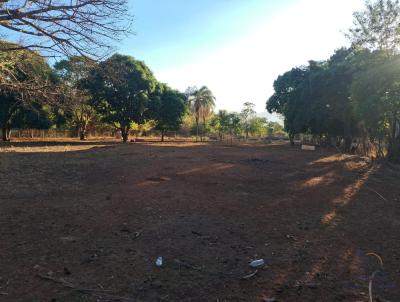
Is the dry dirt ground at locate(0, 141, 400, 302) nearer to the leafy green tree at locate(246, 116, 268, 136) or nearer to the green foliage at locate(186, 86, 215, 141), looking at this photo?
the green foliage at locate(186, 86, 215, 141)

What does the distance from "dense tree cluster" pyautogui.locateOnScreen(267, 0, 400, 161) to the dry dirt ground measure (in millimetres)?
9462

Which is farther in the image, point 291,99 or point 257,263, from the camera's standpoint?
point 291,99

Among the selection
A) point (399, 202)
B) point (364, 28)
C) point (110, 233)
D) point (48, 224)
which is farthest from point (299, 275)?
point (364, 28)

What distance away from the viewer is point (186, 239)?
248 inches

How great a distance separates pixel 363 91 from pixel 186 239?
660 inches

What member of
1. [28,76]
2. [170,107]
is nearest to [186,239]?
[28,76]

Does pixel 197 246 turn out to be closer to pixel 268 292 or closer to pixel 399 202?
pixel 268 292

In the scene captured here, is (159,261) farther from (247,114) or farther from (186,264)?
(247,114)

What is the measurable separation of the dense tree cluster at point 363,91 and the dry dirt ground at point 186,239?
9.46 metres

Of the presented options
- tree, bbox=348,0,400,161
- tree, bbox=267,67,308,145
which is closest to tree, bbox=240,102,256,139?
tree, bbox=267,67,308,145

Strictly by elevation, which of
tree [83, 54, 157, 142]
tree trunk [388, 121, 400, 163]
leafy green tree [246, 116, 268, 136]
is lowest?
tree trunk [388, 121, 400, 163]

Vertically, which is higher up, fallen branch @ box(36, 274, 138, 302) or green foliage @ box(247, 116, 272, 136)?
green foliage @ box(247, 116, 272, 136)

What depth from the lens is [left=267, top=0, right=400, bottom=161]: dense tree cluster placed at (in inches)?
762

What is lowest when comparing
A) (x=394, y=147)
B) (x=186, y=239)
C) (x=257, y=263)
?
(x=257, y=263)
